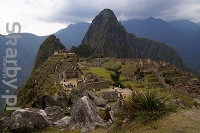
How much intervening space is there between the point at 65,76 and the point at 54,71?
9210mm

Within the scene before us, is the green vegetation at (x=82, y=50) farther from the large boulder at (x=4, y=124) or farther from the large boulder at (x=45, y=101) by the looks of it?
the large boulder at (x=4, y=124)

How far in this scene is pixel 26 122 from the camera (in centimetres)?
868

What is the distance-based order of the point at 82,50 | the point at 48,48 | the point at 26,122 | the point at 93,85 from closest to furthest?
the point at 26,122
the point at 93,85
the point at 48,48
the point at 82,50

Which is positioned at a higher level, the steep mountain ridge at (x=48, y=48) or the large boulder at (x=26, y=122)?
the steep mountain ridge at (x=48, y=48)

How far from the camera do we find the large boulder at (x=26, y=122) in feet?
28.2

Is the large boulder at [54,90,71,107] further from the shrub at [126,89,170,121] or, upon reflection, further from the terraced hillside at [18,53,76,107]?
the terraced hillside at [18,53,76,107]

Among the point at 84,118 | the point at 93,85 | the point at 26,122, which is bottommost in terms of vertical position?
the point at 93,85

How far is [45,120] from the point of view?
920 cm

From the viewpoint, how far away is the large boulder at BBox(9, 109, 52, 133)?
28.2 feet

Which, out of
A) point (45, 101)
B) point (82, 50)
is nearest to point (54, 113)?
point (45, 101)

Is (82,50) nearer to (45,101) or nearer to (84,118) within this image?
(45,101)

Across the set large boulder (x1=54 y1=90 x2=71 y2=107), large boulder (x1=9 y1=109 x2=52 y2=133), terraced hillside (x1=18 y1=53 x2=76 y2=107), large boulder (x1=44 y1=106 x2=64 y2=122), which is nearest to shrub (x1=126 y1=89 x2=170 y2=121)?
large boulder (x1=9 y1=109 x2=52 y2=133)

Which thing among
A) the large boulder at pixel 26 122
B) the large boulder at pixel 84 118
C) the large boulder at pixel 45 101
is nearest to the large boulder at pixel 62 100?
the large boulder at pixel 45 101

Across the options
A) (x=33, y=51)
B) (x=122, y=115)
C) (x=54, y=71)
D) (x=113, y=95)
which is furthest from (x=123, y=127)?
(x=33, y=51)
